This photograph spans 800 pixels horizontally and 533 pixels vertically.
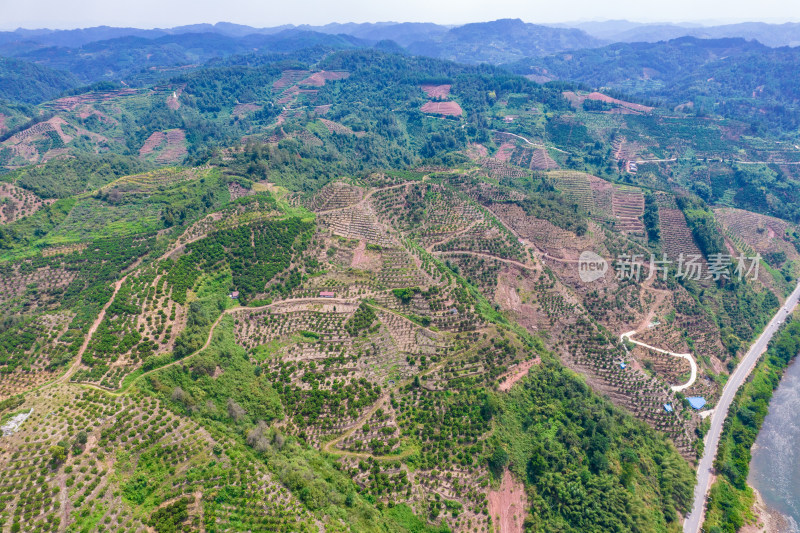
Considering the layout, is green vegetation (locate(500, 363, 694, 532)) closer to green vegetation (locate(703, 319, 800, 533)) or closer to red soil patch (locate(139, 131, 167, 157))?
green vegetation (locate(703, 319, 800, 533))

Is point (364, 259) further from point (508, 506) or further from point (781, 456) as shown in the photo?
point (781, 456)

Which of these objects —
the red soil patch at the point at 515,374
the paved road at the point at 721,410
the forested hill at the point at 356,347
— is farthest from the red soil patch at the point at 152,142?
the paved road at the point at 721,410

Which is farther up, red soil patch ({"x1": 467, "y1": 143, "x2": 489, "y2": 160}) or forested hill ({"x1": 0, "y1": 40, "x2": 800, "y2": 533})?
red soil patch ({"x1": 467, "y1": 143, "x2": 489, "y2": 160})

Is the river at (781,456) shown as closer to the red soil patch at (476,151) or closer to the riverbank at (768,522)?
the riverbank at (768,522)

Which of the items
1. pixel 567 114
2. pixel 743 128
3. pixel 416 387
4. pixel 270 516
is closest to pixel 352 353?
pixel 416 387

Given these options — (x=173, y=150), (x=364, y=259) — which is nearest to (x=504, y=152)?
(x=364, y=259)

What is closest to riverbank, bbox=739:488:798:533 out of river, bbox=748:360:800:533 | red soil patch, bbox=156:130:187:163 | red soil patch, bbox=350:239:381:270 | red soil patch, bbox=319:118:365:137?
river, bbox=748:360:800:533
